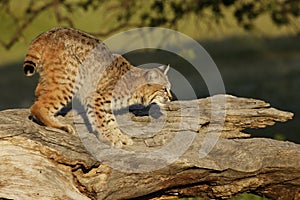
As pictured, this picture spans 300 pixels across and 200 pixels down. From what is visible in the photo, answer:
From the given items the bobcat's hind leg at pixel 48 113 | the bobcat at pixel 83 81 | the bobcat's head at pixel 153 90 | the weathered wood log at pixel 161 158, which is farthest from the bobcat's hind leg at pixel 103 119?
the bobcat's head at pixel 153 90

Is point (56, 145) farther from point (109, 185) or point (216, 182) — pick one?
point (216, 182)

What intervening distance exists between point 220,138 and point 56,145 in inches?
70.0

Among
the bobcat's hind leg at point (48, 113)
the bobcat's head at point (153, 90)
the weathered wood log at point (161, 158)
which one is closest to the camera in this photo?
the weathered wood log at point (161, 158)

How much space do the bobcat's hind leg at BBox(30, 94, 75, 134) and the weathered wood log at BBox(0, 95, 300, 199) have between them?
0.48ft

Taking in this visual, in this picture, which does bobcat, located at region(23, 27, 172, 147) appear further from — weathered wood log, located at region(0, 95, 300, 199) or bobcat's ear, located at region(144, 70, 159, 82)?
weathered wood log, located at region(0, 95, 300, 199)

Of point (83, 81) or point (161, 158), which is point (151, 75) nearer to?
point (83, 81)

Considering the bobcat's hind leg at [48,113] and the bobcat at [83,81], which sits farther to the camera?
the bobcat at [83,81]

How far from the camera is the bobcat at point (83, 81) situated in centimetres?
743

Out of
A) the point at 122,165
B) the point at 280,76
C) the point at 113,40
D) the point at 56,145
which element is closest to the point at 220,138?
the point at 122,165

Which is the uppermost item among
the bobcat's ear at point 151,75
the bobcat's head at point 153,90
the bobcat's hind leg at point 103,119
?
the bobcat's ear at point 151,75

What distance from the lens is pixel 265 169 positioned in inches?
297

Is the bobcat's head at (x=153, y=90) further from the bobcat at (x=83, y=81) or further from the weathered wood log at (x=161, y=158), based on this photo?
the weathered wood log at (x=161, y=158)

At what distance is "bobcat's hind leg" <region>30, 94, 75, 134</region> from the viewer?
7.32 m

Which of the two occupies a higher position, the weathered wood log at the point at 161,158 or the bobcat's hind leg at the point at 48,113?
the bobcat's hind leg at the point at 48,113
